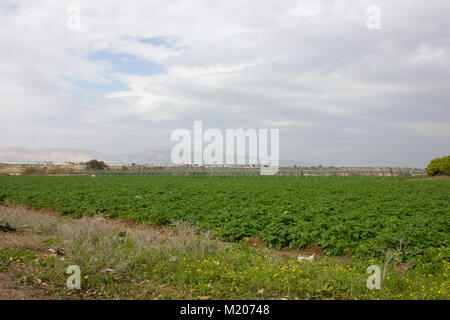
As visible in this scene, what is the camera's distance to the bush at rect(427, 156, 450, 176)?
1956 inches

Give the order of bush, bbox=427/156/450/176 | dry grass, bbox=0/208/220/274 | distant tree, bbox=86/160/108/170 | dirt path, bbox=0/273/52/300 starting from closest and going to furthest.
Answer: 1. dirt path, bbox=0/273/52/300
2. dry grass, bbox=0/208/220/274
3. bush, bbox=427/156/450/176
4. distant tree, bbox=86/160/108/170

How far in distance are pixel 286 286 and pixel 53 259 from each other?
176 inches

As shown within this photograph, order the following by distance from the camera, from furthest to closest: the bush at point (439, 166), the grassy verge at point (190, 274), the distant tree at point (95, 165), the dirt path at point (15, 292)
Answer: the distant tree at point (95, 165)
the bush at point (439, 166)
the grassy verge at point (190, 274)
the dirt path at point (15, 292)

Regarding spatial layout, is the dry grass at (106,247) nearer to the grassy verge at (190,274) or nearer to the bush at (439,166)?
the grassy verge at (190,274)

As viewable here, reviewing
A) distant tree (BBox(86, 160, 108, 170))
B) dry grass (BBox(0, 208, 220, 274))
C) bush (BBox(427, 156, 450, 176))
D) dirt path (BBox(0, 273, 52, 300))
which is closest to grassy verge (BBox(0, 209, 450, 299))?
dry grass (BBox(0, 208, 220, 274))

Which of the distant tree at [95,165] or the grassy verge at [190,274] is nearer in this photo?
the grassy verge at [190,274]

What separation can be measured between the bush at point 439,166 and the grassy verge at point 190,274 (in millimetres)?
50312

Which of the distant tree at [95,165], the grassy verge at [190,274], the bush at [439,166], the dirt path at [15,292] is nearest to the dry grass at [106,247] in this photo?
the grassy verge at [190,274]

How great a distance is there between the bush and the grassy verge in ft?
165

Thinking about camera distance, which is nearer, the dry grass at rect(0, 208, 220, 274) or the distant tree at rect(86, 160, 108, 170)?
the dry grass at rect(0, 208, 220, 274)

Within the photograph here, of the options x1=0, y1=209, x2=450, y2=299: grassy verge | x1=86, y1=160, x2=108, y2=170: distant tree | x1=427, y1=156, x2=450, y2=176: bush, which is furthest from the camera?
x1=86, y1=160, x2=108, y2=170: distant tree

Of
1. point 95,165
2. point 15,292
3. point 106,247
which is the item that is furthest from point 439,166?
point 95,165

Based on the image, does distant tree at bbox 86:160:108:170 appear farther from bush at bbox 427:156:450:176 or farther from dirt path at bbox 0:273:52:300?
dirt path at bbox 0:273:52:300

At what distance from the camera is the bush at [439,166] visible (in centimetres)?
4969
